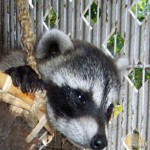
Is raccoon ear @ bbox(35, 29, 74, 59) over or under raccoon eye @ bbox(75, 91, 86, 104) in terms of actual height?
over

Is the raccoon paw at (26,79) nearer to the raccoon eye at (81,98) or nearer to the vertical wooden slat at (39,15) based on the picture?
the raccoon eye at (81,98)

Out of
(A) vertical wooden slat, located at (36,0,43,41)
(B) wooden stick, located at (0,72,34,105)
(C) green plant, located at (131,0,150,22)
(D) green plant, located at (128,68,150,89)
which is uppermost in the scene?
(B) wooden stick, located at (0,72,34,105)

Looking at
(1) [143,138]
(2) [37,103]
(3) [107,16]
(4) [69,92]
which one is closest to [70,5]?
(3) [107,16]

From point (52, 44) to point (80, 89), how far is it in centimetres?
15

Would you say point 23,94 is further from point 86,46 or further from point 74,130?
point 86,46

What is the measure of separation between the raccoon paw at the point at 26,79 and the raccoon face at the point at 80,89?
133 mm

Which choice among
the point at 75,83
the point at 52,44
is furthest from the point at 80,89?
the point at 52,44

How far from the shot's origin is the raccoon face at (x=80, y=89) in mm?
970

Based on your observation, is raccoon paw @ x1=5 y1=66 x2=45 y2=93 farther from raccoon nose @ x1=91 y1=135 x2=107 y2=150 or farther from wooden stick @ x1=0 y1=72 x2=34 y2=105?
raccoon nose @ x1=91 y1=135 x2=107 y2=150

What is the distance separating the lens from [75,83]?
1.05 m

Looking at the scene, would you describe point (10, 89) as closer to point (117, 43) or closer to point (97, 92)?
point (97, 92)

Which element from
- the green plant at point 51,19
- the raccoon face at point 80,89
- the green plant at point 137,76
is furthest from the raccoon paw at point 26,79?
the green plant at point 51,19

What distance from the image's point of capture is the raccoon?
0.96 m

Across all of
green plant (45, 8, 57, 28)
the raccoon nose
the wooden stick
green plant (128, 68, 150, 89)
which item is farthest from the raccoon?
green plant (45, 8, 57, 28)
